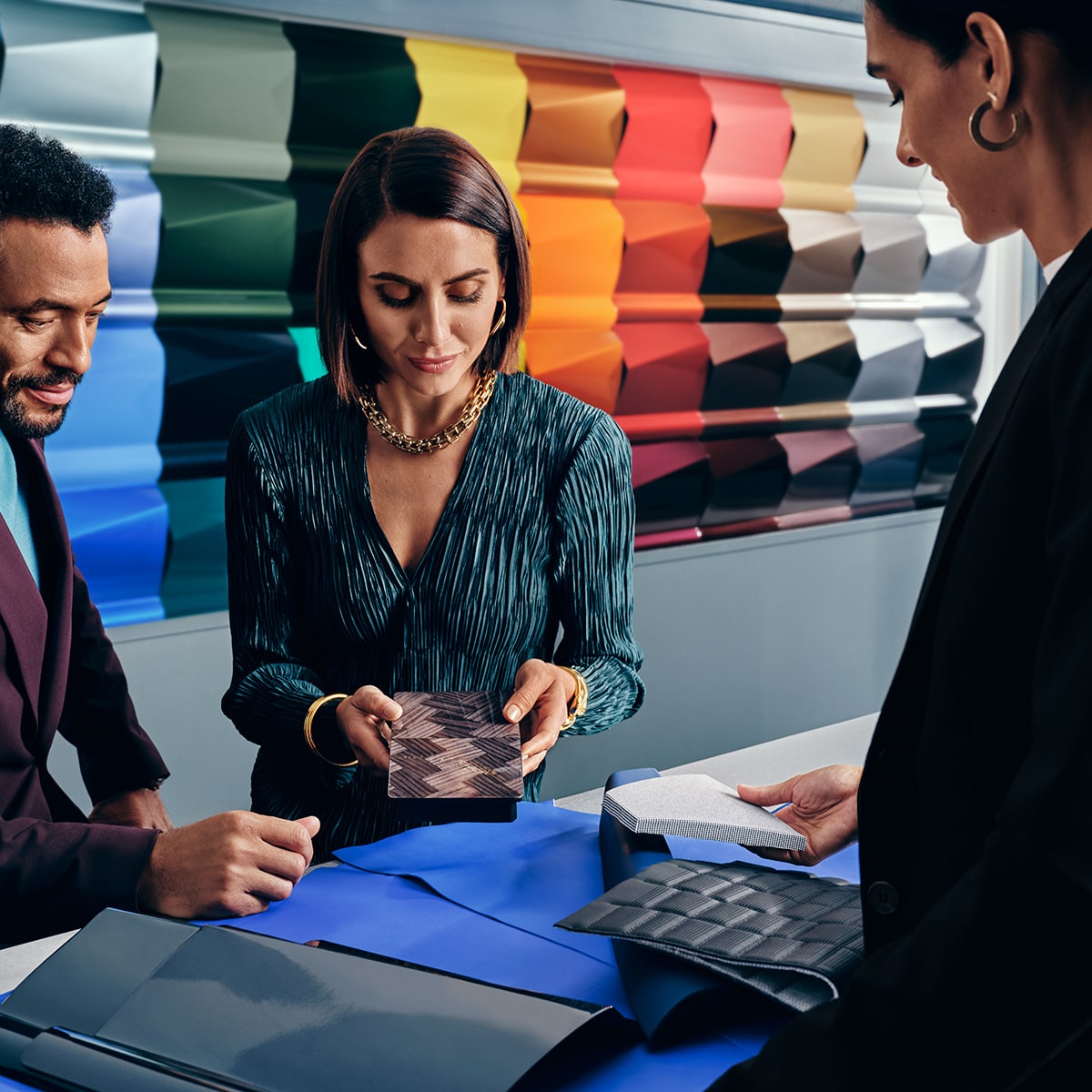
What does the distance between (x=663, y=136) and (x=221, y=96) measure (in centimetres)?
139

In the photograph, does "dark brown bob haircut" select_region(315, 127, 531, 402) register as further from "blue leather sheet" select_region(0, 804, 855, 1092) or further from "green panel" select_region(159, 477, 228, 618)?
"green panel" select_region(159, 477, 228, 618)

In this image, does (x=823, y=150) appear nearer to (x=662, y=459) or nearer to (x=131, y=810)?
(x=662, y=459)

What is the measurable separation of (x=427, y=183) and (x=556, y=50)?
1.69 m

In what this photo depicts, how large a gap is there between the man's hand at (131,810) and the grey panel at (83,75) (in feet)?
4.76

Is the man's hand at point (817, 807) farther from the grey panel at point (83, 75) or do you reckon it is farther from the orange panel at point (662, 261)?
the orange panel at point (662, 261)

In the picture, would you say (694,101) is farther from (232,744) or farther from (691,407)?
(232,744)

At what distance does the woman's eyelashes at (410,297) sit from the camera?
186cm

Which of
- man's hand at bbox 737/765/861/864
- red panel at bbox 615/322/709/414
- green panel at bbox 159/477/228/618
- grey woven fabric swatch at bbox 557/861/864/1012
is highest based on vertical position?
red panel at bbox 615/322/709/414

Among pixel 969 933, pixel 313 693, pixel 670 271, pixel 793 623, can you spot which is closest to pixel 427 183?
pixel 313 693

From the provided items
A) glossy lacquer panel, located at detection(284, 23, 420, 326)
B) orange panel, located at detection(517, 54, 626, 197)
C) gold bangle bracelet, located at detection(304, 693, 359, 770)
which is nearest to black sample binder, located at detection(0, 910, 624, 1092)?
gold bangle bracelet, located at detection(304, 693, 359, 770)

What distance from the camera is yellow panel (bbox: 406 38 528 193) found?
306cm

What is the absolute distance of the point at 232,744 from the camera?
3.01 m

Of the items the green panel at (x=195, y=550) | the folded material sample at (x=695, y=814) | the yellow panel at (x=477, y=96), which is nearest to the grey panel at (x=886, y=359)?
the yellow panel at (x=477, y=96)

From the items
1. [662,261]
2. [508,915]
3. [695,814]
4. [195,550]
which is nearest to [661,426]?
[662,261]
